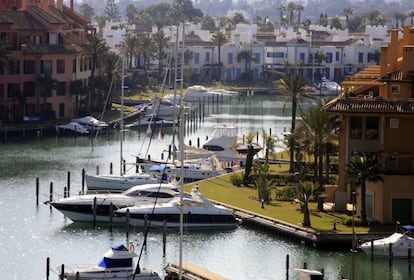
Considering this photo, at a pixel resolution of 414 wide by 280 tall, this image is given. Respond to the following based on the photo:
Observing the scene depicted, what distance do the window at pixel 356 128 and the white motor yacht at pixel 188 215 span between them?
764cm

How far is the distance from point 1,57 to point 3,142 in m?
10.9

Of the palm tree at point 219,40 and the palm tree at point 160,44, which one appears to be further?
the palm tree at point 219,40

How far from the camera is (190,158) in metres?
99.4

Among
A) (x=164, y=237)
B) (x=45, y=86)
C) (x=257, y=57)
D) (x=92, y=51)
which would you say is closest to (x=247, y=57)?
(x=257, y=57)

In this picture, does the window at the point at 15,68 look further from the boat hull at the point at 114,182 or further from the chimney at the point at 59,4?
the boat hull at the point at 114,182

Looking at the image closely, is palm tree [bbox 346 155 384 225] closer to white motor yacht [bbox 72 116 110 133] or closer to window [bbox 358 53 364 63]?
white motor yacht [bbox 72 116 110 133]

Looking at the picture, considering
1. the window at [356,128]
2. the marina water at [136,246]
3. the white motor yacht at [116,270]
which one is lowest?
the marina water at [136,246]

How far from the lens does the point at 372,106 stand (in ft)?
242

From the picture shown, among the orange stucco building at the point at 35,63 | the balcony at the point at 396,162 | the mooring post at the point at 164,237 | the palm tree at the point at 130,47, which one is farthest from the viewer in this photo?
the palm tree at the point at 130,47

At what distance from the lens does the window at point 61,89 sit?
13279 centimetres

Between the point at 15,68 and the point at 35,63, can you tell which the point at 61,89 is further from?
the point at 15,68

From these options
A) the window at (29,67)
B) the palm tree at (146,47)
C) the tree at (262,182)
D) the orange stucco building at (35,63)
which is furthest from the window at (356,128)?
the palm tree at (146,47)

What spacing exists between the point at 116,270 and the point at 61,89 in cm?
7526

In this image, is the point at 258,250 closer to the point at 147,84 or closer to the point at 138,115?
the point at 138,115
